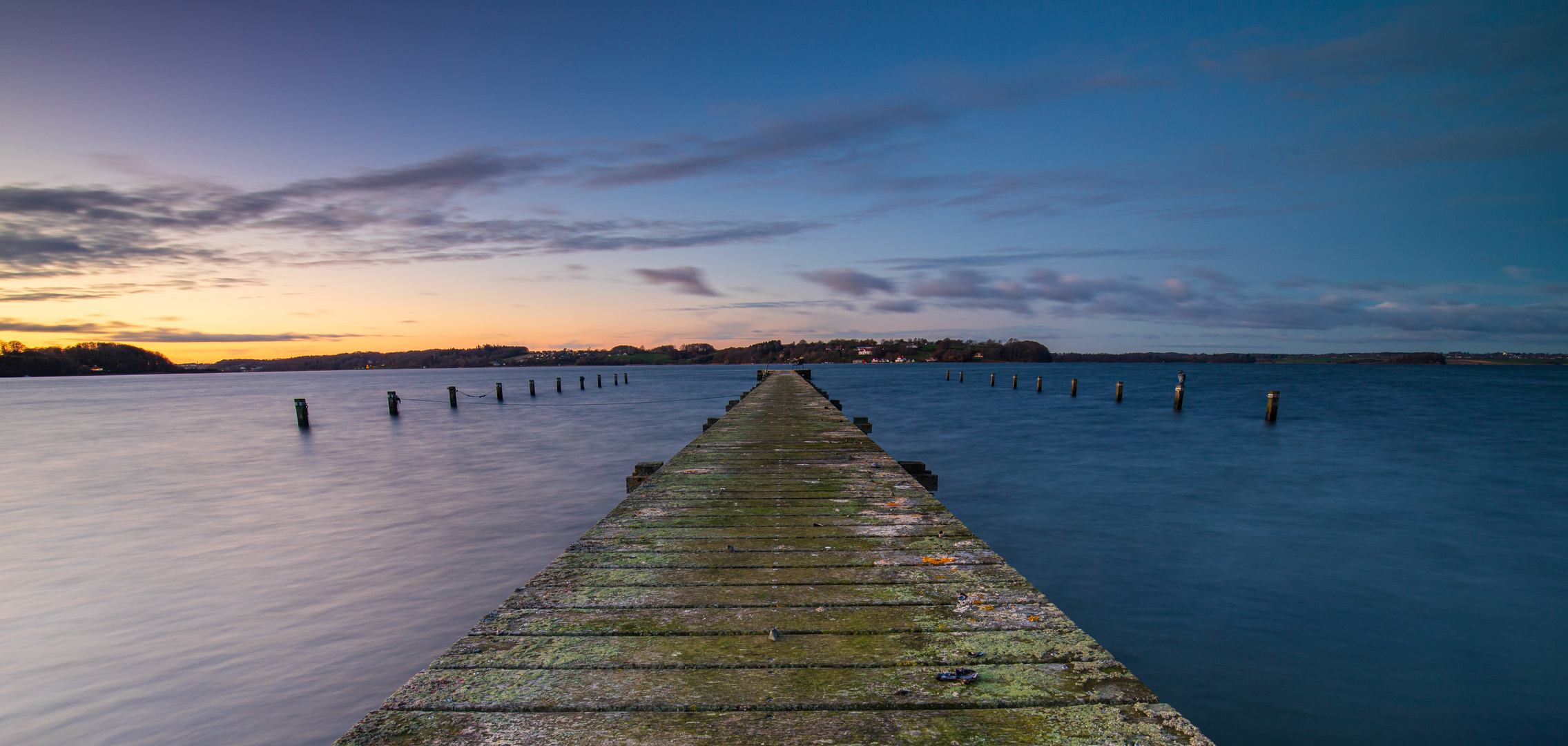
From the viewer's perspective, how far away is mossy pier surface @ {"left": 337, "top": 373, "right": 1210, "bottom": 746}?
1938 millimetres

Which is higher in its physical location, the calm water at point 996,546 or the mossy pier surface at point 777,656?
the mossy pier surface at point 777,656

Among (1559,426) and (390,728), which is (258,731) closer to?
(390,728)

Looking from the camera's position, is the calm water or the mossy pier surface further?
the calm water

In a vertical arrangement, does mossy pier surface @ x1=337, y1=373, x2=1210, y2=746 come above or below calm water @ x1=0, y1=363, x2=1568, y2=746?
above

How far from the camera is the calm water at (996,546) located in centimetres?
499

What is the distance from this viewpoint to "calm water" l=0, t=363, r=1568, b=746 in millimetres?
4988

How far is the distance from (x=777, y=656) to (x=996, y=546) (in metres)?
7.36

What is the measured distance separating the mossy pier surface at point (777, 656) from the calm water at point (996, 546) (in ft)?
9.63

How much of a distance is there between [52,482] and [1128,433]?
28257 millimetres

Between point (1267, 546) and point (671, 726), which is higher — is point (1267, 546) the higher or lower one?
the lower one

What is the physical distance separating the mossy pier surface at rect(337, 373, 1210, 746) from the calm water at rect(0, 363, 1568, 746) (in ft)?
9.63

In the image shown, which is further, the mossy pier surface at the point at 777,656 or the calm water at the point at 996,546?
the calm water at the point at 996,546

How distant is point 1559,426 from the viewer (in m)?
24.1

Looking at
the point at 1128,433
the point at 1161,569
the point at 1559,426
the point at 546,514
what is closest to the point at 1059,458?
the point at 1128,433
